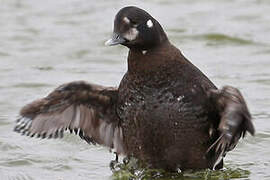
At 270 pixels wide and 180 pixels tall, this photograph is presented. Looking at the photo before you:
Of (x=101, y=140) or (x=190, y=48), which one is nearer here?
(x=101, y=140)

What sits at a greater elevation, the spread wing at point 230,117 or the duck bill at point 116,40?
the duck bill at point 116,40

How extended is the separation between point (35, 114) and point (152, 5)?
9.70 m

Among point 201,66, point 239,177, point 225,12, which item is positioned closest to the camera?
point 239,177

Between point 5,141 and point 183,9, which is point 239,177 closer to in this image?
point 5,141

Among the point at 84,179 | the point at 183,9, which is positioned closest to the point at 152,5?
the point at 183,9

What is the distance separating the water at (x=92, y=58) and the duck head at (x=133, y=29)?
1.70 m

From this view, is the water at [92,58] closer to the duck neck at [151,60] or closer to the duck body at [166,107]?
the duck body at [166,107]

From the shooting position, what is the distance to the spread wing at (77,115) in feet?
31.7

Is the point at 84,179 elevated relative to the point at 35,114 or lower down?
lower down

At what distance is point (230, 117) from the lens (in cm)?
878

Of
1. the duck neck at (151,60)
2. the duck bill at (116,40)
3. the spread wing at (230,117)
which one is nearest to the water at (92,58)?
the spread wing at (230,117)

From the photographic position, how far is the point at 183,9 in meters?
18.7

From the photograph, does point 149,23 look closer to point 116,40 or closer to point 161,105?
point 116,40

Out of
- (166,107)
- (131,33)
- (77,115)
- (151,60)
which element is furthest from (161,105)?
(77,115)
